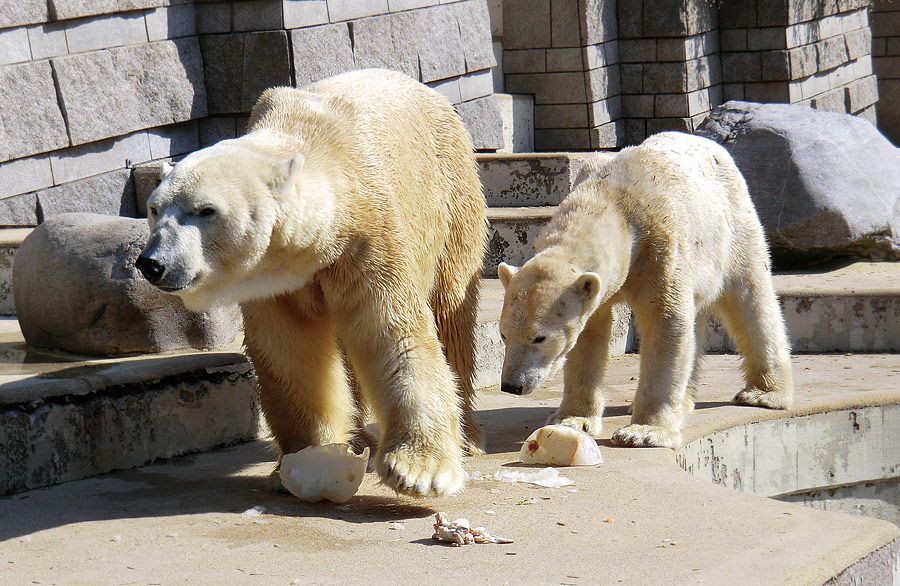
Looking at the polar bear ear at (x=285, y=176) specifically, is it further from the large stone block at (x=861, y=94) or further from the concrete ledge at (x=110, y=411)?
the large stone block at (x=861, y=94)

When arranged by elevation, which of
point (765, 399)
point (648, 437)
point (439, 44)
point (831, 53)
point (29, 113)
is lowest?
point (765, 399)

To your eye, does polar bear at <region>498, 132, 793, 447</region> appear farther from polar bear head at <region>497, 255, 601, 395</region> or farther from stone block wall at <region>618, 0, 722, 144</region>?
stone block wall at <region>618, 0, 722, 144</region>

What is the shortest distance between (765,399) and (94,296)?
2.66m

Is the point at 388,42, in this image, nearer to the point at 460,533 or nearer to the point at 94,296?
the point at 94,296

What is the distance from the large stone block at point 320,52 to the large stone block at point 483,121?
1290 mm

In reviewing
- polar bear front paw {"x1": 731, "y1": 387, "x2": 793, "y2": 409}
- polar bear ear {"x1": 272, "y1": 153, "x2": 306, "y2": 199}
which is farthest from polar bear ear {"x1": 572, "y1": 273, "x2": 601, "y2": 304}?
→ polar bear front paw {"x1": 731, "y1": 387, "x2": 793, "y2": 409}

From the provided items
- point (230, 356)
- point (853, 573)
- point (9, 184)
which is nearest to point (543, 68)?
point (9, 184)

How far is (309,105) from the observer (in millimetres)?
3477

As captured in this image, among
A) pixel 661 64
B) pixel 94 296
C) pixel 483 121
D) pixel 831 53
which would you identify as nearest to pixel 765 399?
pixel 94 296

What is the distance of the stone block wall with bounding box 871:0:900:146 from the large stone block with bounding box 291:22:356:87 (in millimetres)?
9909

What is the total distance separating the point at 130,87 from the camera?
20.9ft

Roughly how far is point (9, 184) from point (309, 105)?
3004 millimetres

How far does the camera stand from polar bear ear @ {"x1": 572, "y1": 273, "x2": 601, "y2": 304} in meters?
3.68

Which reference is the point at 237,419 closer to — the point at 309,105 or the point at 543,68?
the point at 309,105
